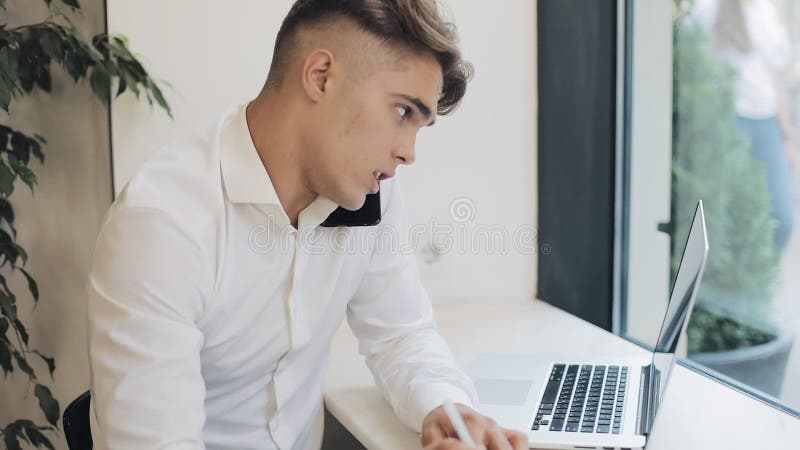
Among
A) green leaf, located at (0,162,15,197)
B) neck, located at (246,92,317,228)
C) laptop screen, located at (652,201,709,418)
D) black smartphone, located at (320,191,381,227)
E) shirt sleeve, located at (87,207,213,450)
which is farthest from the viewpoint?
green leaf, located at (0,162,15,197)

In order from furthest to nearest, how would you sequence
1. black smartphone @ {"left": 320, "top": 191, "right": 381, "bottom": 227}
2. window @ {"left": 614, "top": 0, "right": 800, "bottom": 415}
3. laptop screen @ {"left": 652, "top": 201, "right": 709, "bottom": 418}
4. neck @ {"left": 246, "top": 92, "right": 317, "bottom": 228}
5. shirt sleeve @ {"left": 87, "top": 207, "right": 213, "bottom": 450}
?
window @ {"left": 614, "top": 0, "right": 800, "bottom": 415}
black smartphone @ {"left": 320, "top": 191, "right": 381, "bottom": 227}
neck @ {"left": 246, "top": 92, "right": 317, "bottom": 228}
laptop screen @ {"left": 652, "top": 201, "right": 709, "bottom": 418}
shirt sleeve @ {"left": 87, "top": 207, "right": 213, "bottom": 450}

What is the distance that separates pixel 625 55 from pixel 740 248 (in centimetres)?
55

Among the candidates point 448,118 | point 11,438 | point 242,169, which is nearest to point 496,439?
point 242,169

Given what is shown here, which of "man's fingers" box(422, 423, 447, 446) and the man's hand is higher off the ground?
the man's hand

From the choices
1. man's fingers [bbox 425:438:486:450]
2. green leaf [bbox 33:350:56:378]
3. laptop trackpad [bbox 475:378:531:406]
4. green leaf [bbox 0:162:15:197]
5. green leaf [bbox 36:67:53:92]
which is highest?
green leaf [bbox 36:67:53:92]

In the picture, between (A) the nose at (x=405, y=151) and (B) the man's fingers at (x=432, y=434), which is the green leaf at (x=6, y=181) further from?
(B) the man's fingers at (x=432, y=434)

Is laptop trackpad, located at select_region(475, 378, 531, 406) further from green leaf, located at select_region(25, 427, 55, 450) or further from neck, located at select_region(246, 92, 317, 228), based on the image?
green leaf, located at select_region(25, 427, 55, 450)

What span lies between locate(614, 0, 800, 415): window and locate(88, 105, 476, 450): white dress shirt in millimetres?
660

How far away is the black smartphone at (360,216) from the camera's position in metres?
1.37

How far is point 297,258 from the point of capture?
130 cm

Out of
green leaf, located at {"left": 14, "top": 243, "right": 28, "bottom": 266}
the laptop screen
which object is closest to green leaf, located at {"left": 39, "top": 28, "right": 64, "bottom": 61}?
green leaf, located at {"left": 14, "top": 243, "right": 28, "bottom": 266}

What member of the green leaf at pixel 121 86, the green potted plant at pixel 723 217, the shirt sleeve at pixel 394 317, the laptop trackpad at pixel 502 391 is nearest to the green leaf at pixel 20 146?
the green leaf at pixel 121 86

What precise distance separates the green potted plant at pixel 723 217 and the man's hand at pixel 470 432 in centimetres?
93

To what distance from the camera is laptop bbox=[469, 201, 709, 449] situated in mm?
1167
